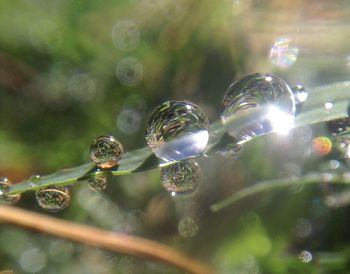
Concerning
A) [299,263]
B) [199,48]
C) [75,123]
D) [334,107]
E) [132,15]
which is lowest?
[299,263]

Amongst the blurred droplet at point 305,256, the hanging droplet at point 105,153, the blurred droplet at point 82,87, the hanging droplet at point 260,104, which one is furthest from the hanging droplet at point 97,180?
the blurred droplet at point 82,87

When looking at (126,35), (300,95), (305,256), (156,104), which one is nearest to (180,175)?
(300,95)

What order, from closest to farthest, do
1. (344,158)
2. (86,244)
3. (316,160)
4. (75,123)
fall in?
(344,158), (316,160), (86,244), (75,123)

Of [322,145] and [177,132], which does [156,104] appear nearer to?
[322,145]

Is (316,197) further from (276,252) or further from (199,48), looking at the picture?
(199,48)

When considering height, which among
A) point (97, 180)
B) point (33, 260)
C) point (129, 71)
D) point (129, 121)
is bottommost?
point (97, 180)

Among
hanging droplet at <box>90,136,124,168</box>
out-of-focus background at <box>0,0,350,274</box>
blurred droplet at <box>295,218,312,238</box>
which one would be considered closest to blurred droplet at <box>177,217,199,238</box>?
out-of-focus background at <box>0,0,350,274</box>

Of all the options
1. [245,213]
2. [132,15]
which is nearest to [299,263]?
[245,213]

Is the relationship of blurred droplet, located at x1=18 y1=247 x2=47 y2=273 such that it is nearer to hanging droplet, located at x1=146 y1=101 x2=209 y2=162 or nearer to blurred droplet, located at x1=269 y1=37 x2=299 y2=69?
hanging droplet, located at x1=146 y1=101 x2=209 y2=162
